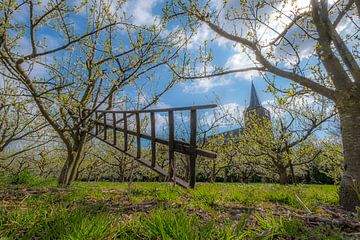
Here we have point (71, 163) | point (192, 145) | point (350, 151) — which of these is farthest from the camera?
point (71, 163)

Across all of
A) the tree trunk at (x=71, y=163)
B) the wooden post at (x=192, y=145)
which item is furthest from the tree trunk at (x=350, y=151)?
the tree trunk at (x=71, y=163)

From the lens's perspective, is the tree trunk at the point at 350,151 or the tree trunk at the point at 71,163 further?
the tree trunk at the point at 71,163

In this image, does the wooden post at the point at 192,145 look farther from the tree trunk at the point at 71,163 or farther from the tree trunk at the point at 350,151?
the tree trunk at the point at 71,163

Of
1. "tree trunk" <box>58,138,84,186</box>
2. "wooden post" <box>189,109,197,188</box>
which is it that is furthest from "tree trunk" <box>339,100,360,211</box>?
"tree trunk" <box>58,138,84,186</box>

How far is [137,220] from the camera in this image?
236 cm

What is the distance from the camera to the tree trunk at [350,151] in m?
3.94

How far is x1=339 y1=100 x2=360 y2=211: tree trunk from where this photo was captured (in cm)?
394

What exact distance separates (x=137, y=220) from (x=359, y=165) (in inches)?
159

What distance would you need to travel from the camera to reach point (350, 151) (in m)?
4.15

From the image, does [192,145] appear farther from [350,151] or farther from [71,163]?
[71,163]

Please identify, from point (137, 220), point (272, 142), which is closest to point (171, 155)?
point (137, 220)

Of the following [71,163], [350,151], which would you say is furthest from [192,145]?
[71,163]

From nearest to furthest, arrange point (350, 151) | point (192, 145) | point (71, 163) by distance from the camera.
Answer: point (350, 151), point (192, 145), point (71, 163)

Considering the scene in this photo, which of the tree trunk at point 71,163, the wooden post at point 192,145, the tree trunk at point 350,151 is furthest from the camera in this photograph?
the tree trunk at point 71,163
